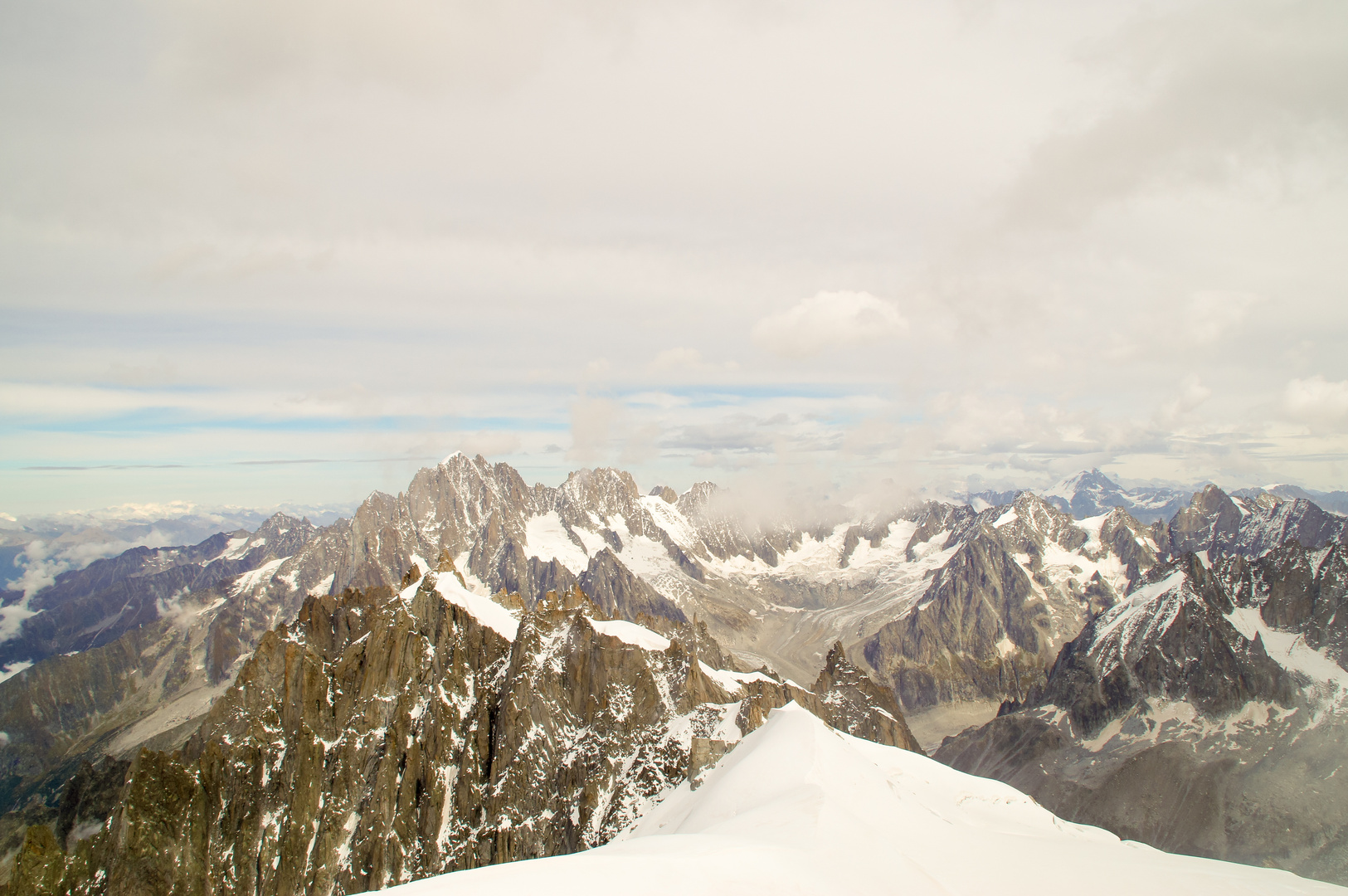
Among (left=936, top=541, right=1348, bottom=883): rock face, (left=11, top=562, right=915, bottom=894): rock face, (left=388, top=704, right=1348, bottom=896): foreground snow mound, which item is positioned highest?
(left=388, top=704, right=1348, bottom=896): foreground snow mound

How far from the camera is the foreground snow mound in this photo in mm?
→ 30875

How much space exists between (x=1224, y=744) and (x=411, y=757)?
20585 cm

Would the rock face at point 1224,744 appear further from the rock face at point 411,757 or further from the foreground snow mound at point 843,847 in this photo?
the foreground snow mound at point 843,847

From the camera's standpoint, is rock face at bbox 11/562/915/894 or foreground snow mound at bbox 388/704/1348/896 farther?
rock face at bbox 11/562/915/894

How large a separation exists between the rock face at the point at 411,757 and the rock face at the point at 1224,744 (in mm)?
114643

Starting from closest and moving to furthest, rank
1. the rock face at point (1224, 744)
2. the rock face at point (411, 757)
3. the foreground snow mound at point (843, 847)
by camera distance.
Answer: the foreground snow mound at point (843, 847) → the rock face at point (411, 757) → the rock face at point (1224, 744)

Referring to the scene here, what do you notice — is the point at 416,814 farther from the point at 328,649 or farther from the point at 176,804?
the point at 328,649

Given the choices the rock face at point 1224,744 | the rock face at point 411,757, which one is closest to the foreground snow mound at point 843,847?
the rock face at point 411,757

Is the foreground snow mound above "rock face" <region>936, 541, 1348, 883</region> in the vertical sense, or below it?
above

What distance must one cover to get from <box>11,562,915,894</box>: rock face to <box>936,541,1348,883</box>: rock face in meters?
115

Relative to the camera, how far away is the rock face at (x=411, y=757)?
306 feet

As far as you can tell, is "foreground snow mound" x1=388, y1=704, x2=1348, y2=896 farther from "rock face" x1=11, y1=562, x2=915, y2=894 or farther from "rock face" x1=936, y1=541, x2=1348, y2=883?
"rock face" x1=936, y1=541, x2=1348, y2=883

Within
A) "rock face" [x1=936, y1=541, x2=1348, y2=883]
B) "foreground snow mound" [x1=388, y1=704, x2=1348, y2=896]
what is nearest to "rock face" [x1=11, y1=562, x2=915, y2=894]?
"foreground snow mound" [x1=388, y1=704, x2=1348, y2=896]

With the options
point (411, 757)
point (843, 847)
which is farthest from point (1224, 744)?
point (411, 757)
